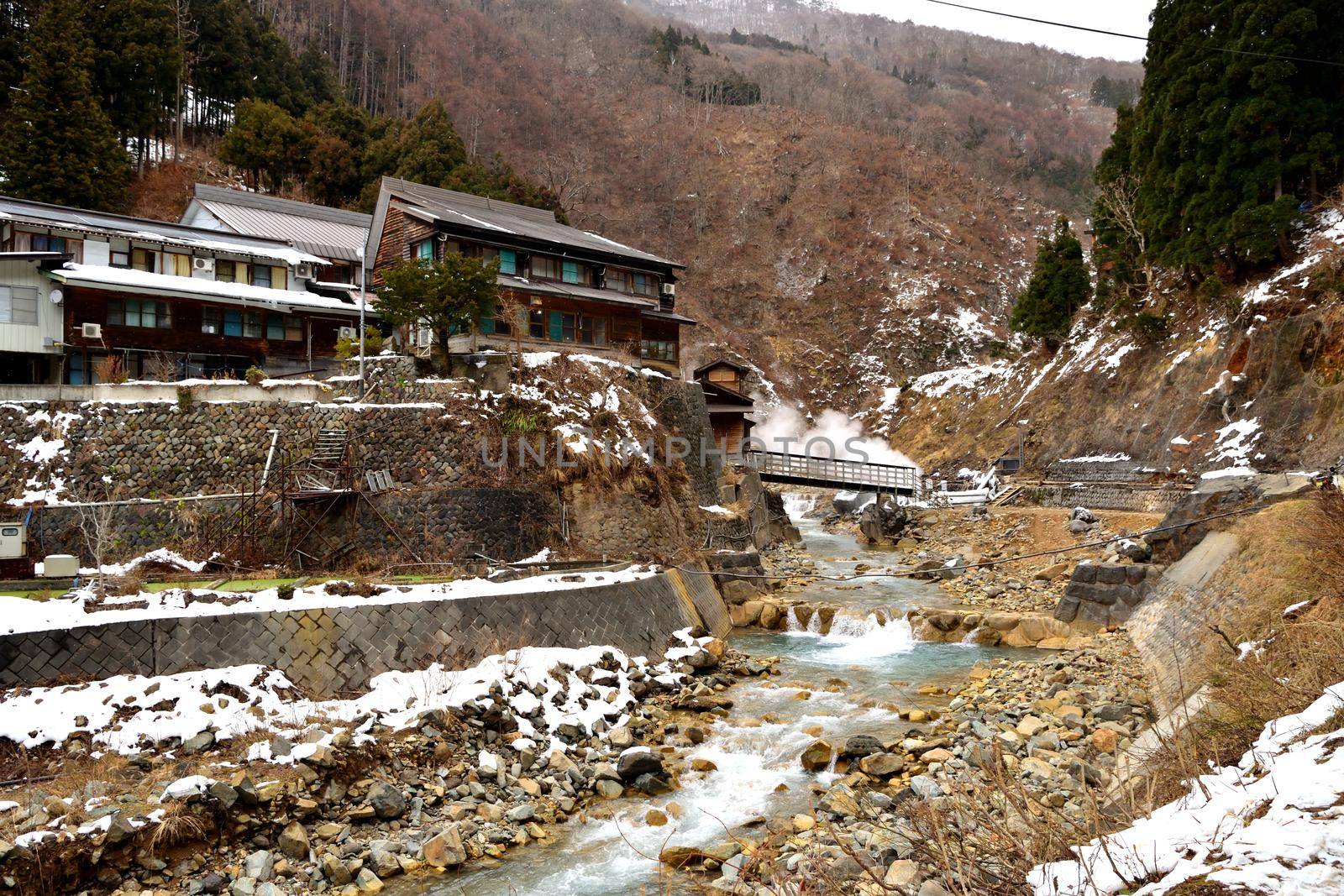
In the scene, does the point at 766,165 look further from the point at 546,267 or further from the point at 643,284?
the point at 546,267

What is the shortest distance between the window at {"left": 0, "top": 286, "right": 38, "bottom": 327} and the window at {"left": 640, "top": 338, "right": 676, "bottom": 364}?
21226 mm

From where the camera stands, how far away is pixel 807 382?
2820 inches

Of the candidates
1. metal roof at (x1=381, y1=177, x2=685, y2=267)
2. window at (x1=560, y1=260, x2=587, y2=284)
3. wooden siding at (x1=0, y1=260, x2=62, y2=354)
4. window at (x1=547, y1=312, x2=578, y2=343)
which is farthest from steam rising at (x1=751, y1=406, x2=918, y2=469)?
wooden siding at (x1=0, y1=260, x2=62, y2=354)

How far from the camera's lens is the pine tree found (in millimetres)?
36062

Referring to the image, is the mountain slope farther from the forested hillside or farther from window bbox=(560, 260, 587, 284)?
window bbox=(560, 260, 587, 284)

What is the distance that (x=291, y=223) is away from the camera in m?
38.0

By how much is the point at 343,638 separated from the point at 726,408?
27.7 m

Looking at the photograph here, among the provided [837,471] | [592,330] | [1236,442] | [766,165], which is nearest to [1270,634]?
[1236,442]

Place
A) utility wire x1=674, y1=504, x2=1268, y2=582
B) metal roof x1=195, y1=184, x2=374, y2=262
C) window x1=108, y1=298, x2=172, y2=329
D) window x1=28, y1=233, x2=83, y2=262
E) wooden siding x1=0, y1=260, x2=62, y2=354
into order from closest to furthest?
1. utility wire x1=674, y1=504, x2=1268, y2=582
2. wooden siding x1=0, y1=260, x2=62, y2=354
3. window x1=108, y1=298, x2=172, y2=329
4. window x1=28, y1=233, x2=83, y2=262
5. metal roof x1=195, y1=184, x2=374, y2=262

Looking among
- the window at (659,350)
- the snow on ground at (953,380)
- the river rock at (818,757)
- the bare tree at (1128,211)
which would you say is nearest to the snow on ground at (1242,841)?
the river rock at (818,757)

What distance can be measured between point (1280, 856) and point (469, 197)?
38.6m

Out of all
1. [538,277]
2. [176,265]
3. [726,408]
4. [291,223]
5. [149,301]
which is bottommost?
[726,408]

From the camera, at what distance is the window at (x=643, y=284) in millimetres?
34969

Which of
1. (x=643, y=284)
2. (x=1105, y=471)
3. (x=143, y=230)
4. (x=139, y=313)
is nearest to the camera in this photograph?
(x=139, y=313)
